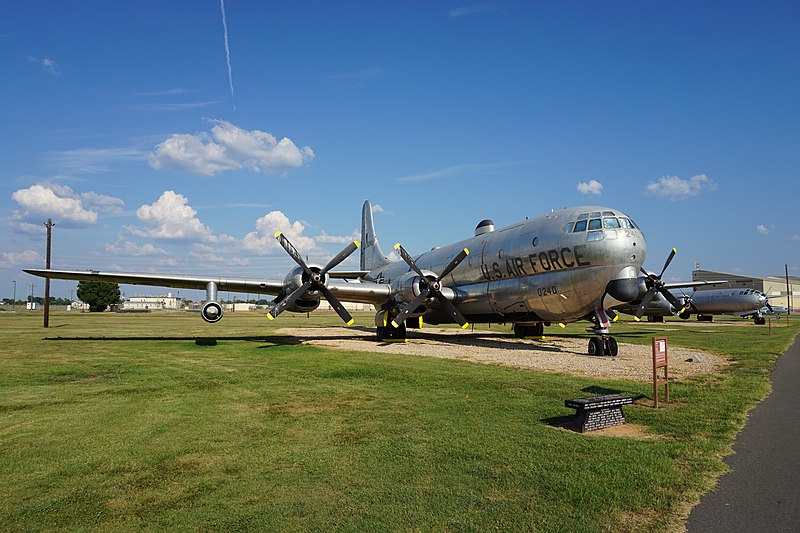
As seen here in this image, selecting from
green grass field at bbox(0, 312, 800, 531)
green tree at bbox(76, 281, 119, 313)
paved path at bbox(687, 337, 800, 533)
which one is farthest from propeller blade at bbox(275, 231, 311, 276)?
green tree at bbox(76, 281, 119, 313)

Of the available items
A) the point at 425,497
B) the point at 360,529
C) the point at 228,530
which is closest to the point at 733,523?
the point at 425,497

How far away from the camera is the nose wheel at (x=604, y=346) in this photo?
2027 centimetres

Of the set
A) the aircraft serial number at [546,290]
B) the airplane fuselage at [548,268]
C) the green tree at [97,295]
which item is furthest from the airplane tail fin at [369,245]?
the green tree at [97,295]

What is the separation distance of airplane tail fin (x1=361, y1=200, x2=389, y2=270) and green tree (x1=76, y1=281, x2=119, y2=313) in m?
80.6

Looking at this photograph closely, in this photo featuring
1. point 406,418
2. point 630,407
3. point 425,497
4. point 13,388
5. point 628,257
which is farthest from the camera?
point 628,257

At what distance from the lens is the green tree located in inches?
4008

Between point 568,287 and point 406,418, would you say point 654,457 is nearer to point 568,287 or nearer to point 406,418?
point 406,418

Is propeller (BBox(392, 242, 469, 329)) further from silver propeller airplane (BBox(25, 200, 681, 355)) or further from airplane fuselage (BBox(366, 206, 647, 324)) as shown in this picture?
airplane fuselage (BBox(366, 206, 647, 324))

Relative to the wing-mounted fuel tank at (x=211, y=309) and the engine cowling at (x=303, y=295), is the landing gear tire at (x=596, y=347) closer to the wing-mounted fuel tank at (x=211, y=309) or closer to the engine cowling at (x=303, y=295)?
the engine cowling at (x=303, y=295)

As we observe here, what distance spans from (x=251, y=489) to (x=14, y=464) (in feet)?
11.2

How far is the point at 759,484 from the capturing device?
19.5 feet

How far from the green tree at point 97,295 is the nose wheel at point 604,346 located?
107 meters

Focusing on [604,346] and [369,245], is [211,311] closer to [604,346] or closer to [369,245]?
[604,346]

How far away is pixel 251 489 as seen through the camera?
223 inches
